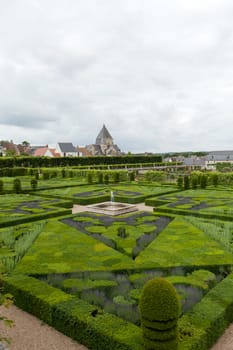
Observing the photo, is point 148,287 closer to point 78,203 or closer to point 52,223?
point 52,223

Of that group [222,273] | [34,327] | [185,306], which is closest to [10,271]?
[34,327]

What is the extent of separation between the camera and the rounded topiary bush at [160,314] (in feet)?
13.5

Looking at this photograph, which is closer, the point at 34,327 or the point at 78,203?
the point at 34,327

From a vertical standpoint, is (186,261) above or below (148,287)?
below

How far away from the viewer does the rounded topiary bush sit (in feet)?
13.5

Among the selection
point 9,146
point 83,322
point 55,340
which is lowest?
point 55,340

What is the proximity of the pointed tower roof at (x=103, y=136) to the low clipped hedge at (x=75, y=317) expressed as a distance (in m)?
109

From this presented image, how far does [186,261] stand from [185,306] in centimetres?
217

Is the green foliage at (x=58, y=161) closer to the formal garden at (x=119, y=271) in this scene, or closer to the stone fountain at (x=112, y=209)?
the stone fountain at (x=112, y=209)

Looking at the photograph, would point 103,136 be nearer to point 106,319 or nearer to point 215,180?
point 215,180

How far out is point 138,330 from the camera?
16.1ft

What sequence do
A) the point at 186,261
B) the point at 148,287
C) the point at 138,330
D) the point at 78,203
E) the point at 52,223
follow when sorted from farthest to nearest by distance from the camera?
the point at 78,203, the point at 52,223, the point at 186,261, the point at 138,330, the point at 148,287

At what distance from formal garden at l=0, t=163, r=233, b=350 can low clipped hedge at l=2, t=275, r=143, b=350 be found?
2 centimetres

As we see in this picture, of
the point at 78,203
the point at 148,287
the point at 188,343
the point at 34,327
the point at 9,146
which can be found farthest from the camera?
the point at 9,146
